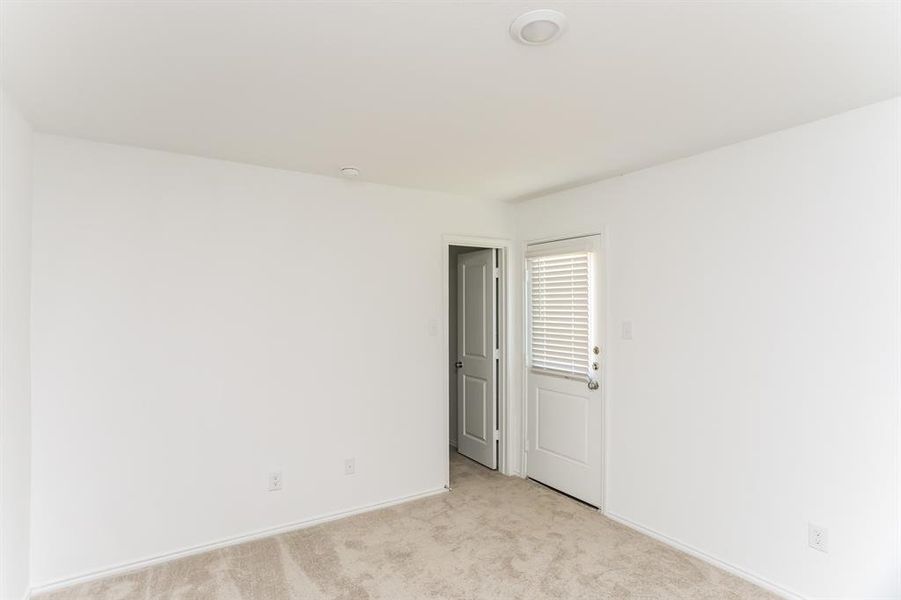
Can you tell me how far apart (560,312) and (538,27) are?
2595mm

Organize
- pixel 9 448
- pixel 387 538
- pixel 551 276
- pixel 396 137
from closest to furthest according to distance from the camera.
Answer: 1. pixel 9 448
2. pixel 396 137
3. pixel 387 538
4. pixel 551 276

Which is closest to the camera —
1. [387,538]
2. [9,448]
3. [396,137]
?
[9,448]

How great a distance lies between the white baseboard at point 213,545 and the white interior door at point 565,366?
1043 millimetres

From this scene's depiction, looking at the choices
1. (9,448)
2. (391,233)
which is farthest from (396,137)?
(9,448)

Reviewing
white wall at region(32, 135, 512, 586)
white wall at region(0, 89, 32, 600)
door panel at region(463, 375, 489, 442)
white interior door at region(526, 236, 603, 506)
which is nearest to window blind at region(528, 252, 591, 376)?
white interior door at region(526, 236, 603, 506)

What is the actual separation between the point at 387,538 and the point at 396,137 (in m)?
2.48

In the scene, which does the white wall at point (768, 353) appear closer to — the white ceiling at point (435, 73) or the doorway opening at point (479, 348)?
the white ceiling at point (435, 73)

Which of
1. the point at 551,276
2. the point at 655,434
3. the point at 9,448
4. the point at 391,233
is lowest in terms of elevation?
the point at 655,434

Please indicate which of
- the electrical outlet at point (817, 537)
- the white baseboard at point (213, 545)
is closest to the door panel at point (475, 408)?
the white baseboard at point (213, 545)

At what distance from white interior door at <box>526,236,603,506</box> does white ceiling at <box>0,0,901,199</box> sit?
110 centimetres

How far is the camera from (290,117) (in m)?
2.37

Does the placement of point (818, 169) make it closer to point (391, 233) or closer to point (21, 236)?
point (391, 233)

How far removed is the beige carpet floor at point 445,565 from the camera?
2539 millimetres

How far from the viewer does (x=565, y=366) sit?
3889 mm
